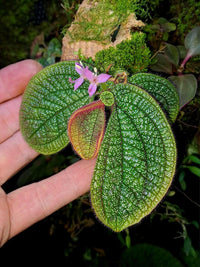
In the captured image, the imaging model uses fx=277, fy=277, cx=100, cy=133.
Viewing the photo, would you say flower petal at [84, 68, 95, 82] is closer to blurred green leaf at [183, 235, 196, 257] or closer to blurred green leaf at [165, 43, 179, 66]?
blurred green leaf at [165, 43, 179, 66]

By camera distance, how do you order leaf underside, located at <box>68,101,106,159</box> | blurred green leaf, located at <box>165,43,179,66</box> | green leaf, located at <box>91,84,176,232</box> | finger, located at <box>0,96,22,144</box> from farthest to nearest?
finger, located at <box>0,96,22,144</box> < blurred green leaf, located at <box>165,43,179,66</box> < leaf underside, located at <box>68,101,106,159</box> < green leaf, located at <box>91,84,176,232</box>

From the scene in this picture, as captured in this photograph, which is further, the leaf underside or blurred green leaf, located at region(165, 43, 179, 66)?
blurred green leaf, located at region(165, 43, 179, 66)

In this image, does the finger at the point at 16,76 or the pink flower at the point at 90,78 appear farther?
the finger at the point at 16,76

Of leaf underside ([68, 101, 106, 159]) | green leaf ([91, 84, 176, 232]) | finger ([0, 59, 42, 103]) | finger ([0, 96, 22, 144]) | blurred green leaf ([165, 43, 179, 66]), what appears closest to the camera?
green leaf ([91, 84, 176, 232])

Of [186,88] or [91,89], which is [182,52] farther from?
[91,89]

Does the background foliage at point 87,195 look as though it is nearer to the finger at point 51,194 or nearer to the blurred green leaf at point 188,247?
the blurred green leaf at point 188,247

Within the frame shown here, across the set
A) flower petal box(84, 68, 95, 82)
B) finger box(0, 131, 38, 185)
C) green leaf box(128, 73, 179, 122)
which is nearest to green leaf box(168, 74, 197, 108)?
green leaf box(128, 73, 179, 122)

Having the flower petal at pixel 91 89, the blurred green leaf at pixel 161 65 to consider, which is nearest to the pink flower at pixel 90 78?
the flower petal at pixel 91 89
